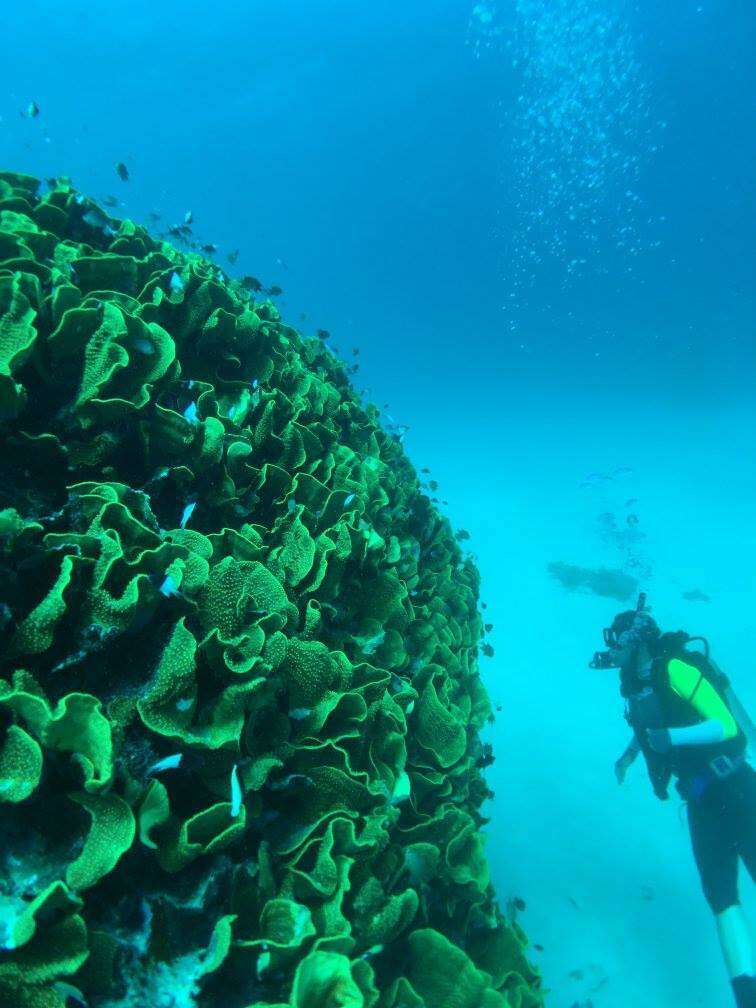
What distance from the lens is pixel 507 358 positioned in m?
96.2

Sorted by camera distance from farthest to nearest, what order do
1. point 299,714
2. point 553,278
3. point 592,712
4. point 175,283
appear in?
point 553,278 → point 592,712 → point 175,283 → point 299,714

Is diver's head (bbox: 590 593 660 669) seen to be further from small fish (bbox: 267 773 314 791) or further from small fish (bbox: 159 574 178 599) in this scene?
small fish (bbox: 159 574 178 599)

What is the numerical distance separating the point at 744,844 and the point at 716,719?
59.5 inches

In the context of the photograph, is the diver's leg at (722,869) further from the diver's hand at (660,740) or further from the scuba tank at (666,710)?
the diver's hand at (660,740)

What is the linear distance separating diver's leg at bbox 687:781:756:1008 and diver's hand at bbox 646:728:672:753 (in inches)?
32.2

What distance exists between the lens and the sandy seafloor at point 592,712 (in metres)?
9.08

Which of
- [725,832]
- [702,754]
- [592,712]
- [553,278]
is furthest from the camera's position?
[553,278]

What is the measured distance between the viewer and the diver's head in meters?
6.70

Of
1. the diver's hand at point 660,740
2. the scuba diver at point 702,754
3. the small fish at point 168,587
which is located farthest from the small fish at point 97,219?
the diver's hand at point 660,740

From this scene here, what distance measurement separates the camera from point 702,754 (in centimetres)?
623

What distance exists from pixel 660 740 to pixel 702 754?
699 mm

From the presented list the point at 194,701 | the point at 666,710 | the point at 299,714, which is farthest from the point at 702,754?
the point at 194,701

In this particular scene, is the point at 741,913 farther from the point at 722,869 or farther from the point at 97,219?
the point at 97,219

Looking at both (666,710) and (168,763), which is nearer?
(168,763)
